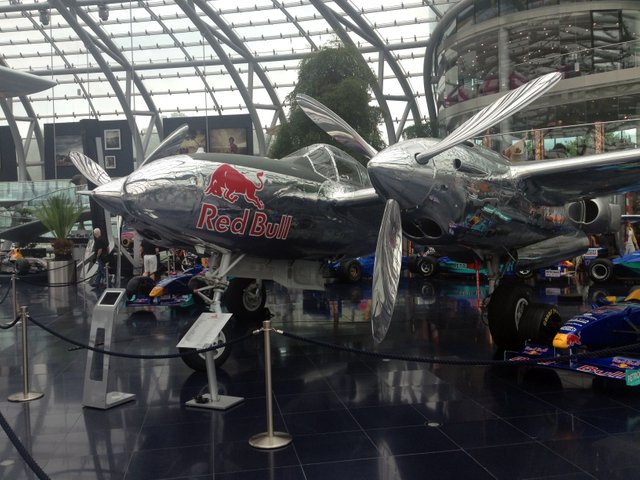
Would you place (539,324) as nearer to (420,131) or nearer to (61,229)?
(61,229)

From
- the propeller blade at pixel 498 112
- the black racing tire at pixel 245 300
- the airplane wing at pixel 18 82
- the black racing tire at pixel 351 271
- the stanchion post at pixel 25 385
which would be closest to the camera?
the propeller blade at pixel 498 112

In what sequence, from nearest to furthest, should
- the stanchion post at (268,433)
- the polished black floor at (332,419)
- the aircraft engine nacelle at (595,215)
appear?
the polished black floor at (332,419) < the stanchion post at (268,433) < the aircraft engine nacelle at (595,215)

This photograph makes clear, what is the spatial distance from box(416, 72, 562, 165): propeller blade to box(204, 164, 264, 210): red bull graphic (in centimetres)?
238

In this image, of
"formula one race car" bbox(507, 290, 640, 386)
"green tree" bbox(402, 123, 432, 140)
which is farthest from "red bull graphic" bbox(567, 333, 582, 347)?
"green tree" bbox(402, 123, 432, 140)

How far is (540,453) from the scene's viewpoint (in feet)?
15.8

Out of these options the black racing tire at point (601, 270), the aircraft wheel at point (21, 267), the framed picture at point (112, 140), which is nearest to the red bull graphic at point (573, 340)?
the black racing tire at point (601, 270)

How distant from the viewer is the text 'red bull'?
7.29 meters

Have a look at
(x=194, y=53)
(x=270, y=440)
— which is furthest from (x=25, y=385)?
(x=194, y=53)

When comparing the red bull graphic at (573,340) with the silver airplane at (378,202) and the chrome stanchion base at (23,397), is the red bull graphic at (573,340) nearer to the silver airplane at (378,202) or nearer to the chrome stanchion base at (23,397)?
the silver airplane at (378,202)

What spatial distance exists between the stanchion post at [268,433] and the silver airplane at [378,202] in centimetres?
134

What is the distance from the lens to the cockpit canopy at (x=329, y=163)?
357 inches

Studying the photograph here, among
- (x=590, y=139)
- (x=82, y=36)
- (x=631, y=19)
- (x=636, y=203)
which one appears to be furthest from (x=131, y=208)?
(x=82, y=36)

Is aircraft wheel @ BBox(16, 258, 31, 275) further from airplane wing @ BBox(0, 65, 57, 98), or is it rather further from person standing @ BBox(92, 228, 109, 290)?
airplane wing @ BBox(0, 65, 57, 98)

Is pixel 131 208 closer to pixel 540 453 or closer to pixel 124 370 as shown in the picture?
pixel 124 370
